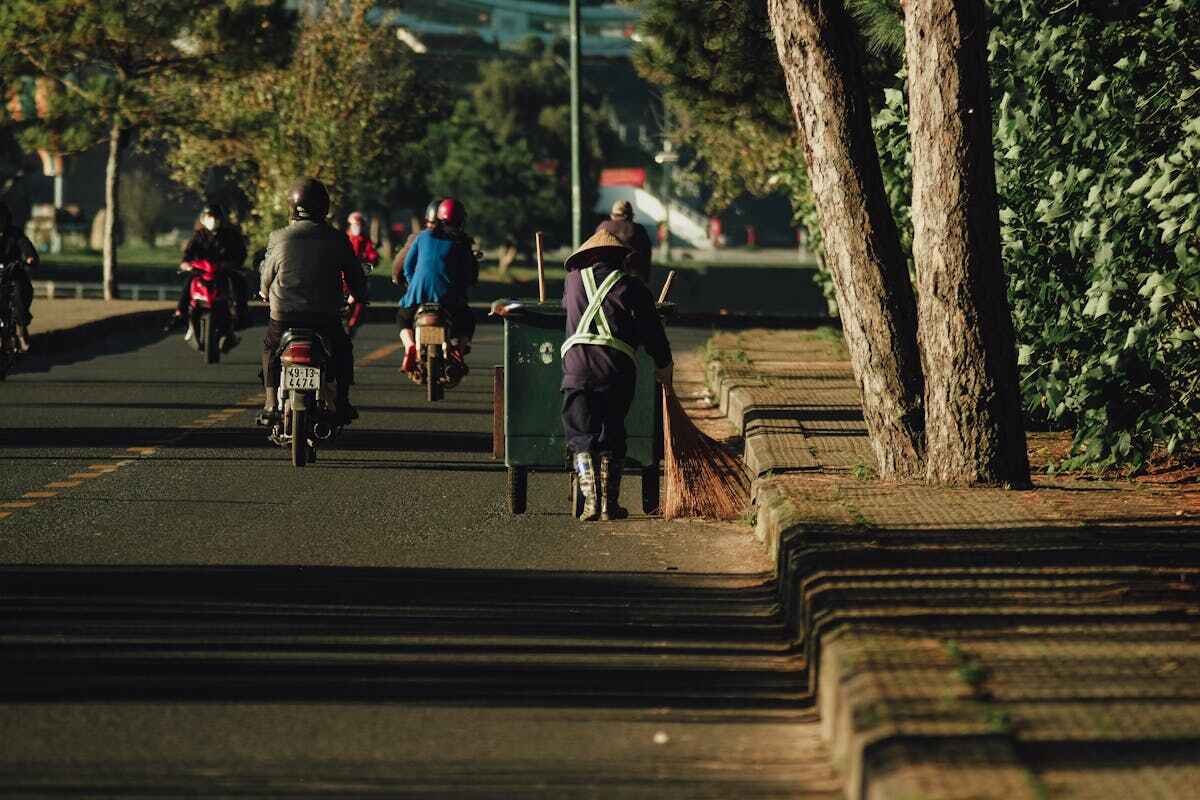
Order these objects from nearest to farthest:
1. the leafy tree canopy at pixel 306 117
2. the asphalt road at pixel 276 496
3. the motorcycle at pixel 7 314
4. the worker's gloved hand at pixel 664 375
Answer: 1. the asphalt road at pixel 276 496
2. the worker's gloved hand at pixel 664 375
3. the motorcycle at pixel 7 314
4. the leafy tree canopy at pixel 306 117

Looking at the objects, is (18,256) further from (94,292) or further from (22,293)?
(94,292)

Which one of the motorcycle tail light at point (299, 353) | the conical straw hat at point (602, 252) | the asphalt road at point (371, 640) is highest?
the conical straw hat at point (602, 252)

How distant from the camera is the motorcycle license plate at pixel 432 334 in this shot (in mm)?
18719

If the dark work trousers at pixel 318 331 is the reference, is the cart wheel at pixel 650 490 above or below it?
below

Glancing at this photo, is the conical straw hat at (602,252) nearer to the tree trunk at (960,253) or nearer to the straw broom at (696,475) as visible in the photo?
the straw broom at (696,475)

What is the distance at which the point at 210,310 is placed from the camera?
2264cm

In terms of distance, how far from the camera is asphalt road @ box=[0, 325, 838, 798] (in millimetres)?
6551

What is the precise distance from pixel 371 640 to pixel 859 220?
5.02 meters

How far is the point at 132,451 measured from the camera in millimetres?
14875

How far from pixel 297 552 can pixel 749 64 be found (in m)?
12.6

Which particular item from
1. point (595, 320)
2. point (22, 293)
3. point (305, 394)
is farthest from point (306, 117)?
point (595, 320)

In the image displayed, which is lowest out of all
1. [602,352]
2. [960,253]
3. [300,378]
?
[300,378]

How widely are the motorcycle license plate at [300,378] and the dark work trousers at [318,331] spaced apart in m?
0.41

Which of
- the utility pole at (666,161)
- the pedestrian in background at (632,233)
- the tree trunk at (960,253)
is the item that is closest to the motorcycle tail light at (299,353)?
the tree trunk at (960,253)
